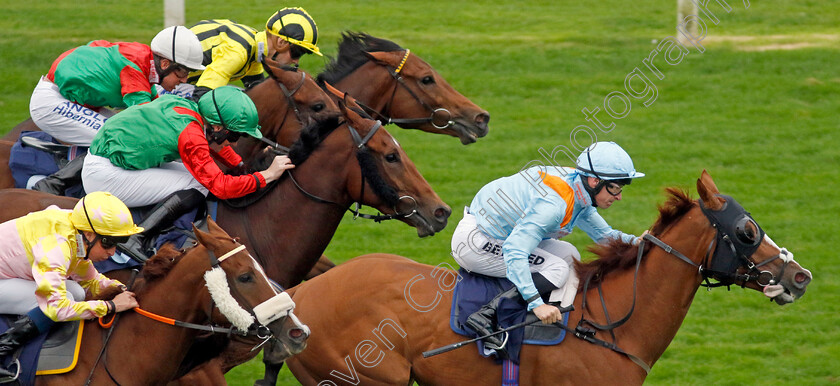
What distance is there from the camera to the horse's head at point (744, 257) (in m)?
5.46

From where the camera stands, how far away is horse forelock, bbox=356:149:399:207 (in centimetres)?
596

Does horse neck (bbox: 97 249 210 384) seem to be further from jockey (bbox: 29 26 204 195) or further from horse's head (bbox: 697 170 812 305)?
horse's head (bbox: 697 170 812 305)

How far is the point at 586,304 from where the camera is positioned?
5863 mm

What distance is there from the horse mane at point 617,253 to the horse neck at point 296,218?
1.47m

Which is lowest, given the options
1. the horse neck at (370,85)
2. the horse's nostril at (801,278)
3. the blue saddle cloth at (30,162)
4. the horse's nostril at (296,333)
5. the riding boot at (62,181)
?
the blue saddle cloth at (30,162)

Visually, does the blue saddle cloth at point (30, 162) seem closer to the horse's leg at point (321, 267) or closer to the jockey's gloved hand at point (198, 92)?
the jockey's gloved hand at point (198, 92)

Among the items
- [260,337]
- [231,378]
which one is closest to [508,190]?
[260,337]

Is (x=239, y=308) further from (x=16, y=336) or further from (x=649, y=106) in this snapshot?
(x=649, y=106)

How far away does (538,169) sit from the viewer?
5.97m

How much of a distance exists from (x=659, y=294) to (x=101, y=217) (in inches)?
118

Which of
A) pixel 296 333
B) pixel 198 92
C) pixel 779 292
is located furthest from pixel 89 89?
pixel 779 292

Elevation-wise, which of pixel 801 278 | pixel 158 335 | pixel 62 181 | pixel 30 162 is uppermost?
pixel 801 278

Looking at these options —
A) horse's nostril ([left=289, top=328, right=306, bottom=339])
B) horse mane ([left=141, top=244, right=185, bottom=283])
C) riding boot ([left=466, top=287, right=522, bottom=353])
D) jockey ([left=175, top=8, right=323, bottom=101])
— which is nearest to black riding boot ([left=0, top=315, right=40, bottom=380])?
horse mane ([left=141, top=244, right=185, bottom=283])

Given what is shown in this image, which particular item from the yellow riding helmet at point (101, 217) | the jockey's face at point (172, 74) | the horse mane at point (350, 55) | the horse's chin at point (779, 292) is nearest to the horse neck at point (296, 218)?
the jockey's face at point (172, 74)
